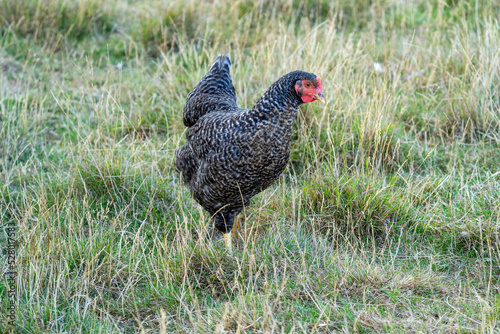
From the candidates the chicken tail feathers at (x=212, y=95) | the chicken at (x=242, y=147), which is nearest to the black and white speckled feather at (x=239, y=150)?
the chicken at (x=242, y=147)

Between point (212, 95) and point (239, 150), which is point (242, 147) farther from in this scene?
point (212, 95)

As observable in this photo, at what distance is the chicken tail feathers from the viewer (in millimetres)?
3920

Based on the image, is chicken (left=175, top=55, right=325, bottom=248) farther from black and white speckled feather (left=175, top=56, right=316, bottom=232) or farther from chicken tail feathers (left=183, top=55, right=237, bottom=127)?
chicken tail feathers (left=183, top=55, right=237, bottom=127)

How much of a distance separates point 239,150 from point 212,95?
38.2 inches

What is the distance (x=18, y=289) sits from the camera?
2998 mm

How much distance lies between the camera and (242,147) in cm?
319

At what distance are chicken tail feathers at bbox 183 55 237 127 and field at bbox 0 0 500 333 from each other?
0.62 metres

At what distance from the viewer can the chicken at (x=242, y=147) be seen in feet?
10.4

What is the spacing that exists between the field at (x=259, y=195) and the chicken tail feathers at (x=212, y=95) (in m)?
0.62

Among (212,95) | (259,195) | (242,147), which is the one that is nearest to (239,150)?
(242,147)

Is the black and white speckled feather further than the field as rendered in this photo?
Yes

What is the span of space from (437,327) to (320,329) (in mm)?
625

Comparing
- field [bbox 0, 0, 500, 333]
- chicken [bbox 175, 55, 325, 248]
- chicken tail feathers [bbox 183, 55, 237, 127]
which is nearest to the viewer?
field [bbox 0, 0, 500, 333]

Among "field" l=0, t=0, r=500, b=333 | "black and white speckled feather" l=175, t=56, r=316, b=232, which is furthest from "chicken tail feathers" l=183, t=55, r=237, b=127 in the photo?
"field" l=0, t=0, r=500, b=333
